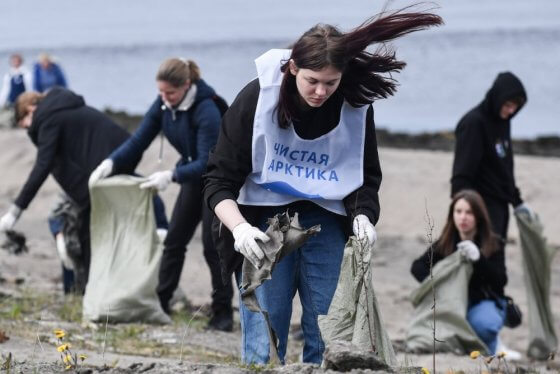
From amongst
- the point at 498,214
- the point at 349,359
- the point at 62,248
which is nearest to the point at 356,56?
the point at 349,359

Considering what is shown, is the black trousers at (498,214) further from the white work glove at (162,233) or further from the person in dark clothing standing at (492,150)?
the white work glove at (162,233)

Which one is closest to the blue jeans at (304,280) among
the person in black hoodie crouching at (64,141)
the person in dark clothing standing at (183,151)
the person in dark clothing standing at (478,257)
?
the person in dark clothing standing at (183,151)

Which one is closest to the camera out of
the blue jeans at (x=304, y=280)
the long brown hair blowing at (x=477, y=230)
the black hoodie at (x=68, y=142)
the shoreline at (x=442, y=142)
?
the blue jeans at (x=304, y=280)

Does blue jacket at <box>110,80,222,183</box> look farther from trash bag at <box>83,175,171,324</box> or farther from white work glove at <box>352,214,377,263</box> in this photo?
white work glove at <box>352,214,377,263</box>

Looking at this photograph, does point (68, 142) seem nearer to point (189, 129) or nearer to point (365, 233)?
point (189, 129)

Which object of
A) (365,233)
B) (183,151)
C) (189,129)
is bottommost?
(365,233)

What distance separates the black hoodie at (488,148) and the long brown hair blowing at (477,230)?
0.25 meters

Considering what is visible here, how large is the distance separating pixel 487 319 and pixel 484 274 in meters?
0.25

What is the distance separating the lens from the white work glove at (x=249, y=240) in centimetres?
403

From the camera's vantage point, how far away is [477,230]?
23.3 feet

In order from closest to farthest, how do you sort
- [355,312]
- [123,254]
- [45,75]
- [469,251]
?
[355,312] < [469,251] < [123,254] < [45,75]

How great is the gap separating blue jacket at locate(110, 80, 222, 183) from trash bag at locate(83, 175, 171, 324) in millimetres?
344

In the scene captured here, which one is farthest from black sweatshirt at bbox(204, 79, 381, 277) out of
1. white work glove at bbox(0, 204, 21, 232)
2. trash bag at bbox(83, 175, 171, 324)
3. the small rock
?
white work glove at bbox(0, 204, 21, 232)

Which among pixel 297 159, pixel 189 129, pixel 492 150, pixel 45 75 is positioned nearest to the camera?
pixel 297 159
